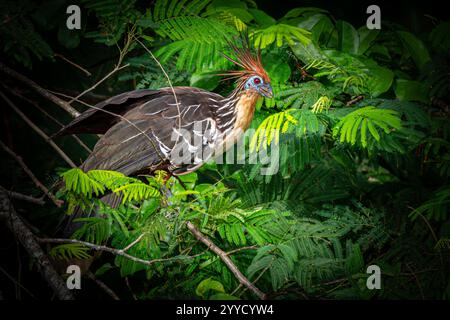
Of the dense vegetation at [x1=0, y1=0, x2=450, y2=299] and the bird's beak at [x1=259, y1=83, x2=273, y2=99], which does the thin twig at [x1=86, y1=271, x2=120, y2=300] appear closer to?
the dense vegetation at [x1=0, y1=0, x2=450, y2=299]

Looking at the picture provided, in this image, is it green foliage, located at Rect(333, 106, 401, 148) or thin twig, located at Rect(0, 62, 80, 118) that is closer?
green foliage, located at Rect(333, 106, 401, 148)

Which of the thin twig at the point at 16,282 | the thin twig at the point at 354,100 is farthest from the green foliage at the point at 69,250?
the thin twig at the point at 354,100

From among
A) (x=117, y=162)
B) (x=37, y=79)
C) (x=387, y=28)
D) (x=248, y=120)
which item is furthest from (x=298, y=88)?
(x=37, y=79)

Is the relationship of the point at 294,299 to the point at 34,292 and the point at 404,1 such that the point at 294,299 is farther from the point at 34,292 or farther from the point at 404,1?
the point at 404,1

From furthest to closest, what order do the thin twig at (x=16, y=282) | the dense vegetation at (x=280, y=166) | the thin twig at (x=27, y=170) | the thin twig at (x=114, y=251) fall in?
the thin twig at (x=27, y=170) < the thin twig at (x=16, y=282) < the dense vegetation at (x=280, y=166) < the thin twig at (x=114, y=251)

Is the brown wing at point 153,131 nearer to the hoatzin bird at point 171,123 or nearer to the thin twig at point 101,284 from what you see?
the hoatzin bird at point 171,123

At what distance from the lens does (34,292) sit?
A: 7.22 ft

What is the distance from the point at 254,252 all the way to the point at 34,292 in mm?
895

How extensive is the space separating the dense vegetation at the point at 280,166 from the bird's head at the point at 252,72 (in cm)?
6

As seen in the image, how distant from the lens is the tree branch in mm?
1849

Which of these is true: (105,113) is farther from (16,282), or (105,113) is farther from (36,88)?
(16,282)

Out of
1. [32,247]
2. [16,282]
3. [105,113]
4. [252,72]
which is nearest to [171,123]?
[105,113]

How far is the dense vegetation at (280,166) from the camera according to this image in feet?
6.24

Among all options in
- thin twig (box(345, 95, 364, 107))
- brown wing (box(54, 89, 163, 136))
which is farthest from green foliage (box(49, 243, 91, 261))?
thin twig (box(345, 95, 364, 107))
